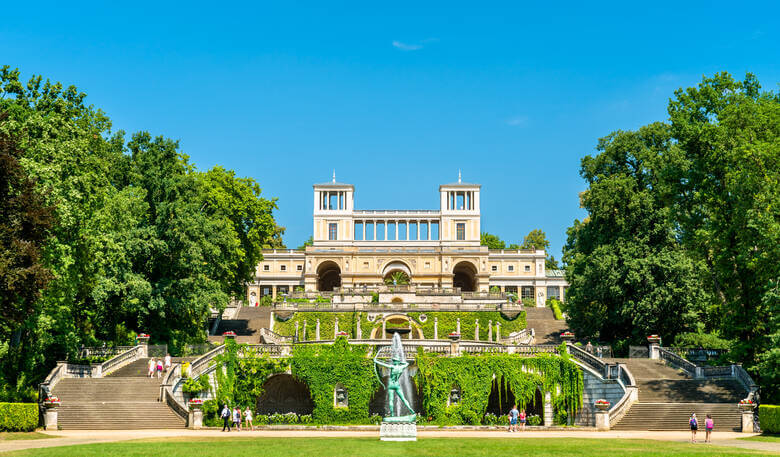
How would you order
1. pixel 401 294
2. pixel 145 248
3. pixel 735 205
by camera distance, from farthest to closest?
pixel 401 294 → pixel 145 248 → pixel 735 205

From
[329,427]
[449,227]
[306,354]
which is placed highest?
[449,227]

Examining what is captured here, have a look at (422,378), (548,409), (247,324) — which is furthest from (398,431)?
(247,324)

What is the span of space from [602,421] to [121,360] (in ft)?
74.6

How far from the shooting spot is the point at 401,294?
219 ft

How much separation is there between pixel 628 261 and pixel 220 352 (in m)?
23.2

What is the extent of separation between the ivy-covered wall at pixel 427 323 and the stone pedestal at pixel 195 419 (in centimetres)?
2653

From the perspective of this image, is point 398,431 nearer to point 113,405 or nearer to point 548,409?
point 548,409

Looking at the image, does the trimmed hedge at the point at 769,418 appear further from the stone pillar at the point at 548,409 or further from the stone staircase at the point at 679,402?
the stone pillar at the point at 548,409

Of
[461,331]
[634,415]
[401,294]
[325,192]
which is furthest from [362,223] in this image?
[634,415]

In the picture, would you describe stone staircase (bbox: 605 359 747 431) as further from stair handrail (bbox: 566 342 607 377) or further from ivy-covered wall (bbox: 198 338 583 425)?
ivy-covered wall (bbox: 198 338 583 425)

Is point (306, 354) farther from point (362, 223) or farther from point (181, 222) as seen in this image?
point (362, 223)

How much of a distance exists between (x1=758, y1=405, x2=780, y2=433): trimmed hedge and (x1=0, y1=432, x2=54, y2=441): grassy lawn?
26316 mm

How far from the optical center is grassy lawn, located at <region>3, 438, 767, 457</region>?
23.4 m

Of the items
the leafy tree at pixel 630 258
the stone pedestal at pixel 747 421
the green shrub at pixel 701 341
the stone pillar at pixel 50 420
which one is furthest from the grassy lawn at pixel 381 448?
the leafy tree at pixel 630 258
